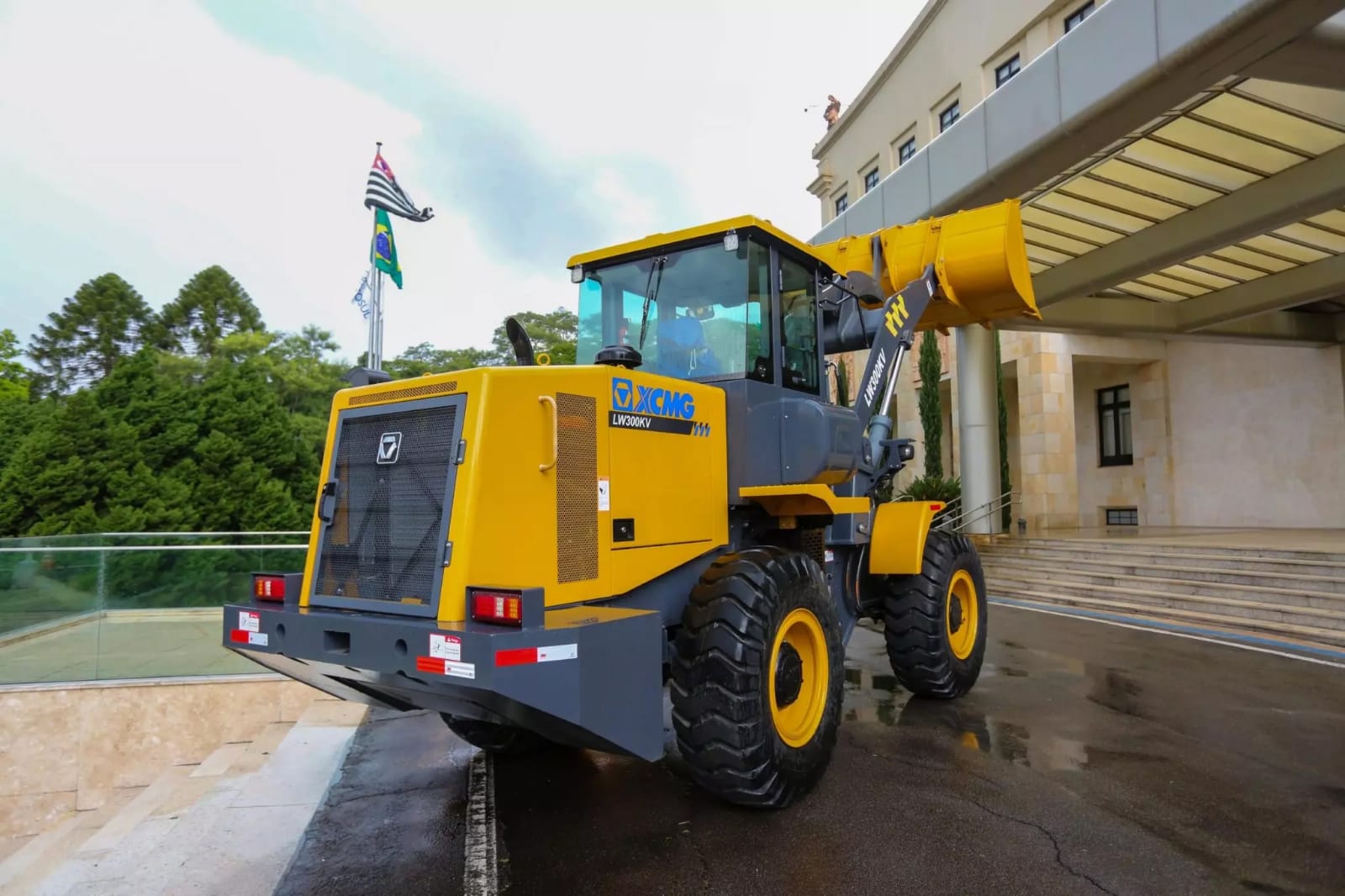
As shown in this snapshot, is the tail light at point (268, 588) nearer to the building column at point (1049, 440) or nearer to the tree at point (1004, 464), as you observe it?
the tree at point (1004, 464)

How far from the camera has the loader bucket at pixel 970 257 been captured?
6309mm

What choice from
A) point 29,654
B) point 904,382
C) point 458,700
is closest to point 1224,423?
point 904,382

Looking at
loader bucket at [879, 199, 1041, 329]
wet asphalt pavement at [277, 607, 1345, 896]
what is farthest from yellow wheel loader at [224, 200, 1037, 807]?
loader bucket at [879, 199, 1041, 329]

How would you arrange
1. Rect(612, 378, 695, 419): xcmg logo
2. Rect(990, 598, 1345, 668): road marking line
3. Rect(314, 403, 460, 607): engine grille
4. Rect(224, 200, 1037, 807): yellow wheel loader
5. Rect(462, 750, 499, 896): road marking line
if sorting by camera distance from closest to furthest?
Rect(224, 200, 1037, 807): yellow wheel loader < Rect(462, 750, 499, 896): road marking line < Rect(314, 403, 460, 607): engine grille < Rect(612, 378, 695, 419): xcmg logo < Rect(990, 598, 1345, 668): road marking line

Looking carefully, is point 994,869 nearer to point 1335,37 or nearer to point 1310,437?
point 1335,37

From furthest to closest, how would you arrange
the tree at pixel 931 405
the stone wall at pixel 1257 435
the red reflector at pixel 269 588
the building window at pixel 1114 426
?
the tree at pixel 931 405, the building window at pixel 1114 426, the stone wall at pixel 1257 435, the red reflector at pixel 269 588

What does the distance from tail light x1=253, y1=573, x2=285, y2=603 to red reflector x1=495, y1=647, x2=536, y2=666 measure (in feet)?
5.47

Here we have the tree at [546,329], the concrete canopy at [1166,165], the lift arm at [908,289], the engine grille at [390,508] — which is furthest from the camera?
the tree at [546,329]

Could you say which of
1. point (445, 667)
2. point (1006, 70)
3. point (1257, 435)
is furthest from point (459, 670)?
point (1006, 70)

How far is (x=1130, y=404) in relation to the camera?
66.5 ft

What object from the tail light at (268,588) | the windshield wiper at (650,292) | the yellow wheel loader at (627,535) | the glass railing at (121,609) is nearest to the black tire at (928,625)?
the yellow wheel loader at (627,535)

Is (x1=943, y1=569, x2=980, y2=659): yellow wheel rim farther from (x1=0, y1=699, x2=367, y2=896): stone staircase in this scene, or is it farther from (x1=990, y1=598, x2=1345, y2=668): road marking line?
(x1=0, y1=699, x2=367, y2=896): stone staircase

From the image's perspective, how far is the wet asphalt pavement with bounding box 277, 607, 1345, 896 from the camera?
335cm

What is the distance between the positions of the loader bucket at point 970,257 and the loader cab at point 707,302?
1.77 m
